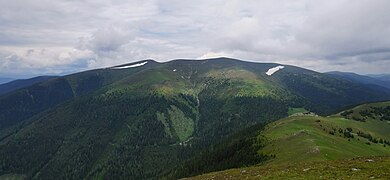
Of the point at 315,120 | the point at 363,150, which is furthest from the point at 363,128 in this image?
the point at 363,150

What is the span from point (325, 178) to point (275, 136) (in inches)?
4062

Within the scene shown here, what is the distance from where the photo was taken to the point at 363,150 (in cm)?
12506

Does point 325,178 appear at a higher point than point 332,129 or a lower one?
higher

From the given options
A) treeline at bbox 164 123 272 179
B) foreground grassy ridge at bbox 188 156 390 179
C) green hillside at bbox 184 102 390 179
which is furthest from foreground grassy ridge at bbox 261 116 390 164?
foreground grassy ridge at bbox 188 156 390 179

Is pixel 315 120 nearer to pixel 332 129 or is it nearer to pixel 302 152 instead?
pixel 332 129

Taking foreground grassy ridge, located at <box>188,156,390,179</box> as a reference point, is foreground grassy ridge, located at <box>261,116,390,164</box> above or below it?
below

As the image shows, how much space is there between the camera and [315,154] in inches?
3851

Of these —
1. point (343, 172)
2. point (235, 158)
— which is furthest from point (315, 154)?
point (343, 172)

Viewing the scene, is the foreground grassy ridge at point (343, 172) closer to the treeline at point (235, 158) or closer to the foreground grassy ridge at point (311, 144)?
the foreground grassy ridge at point (311, 144)

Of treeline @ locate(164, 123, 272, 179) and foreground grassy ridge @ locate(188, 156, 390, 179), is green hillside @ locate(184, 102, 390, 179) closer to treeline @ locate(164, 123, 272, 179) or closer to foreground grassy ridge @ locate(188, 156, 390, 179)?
foreground grassy ridge @ locate(188, 156, 390, 179)

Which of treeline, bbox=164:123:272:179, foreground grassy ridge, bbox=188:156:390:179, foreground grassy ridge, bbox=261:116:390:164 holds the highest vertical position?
foreground grassy ridge, bbox=188:156:390:179

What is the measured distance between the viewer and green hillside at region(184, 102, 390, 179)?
47.6 metres

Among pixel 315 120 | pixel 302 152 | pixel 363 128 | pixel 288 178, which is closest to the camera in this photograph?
pixel 288 178

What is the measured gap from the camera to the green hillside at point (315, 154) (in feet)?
156
